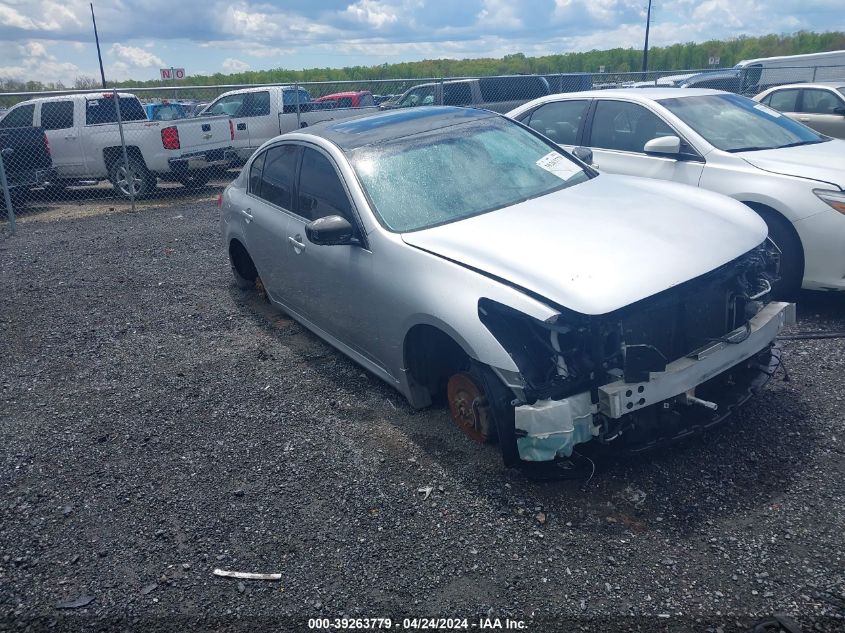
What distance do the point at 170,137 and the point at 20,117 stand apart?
3.57 metres

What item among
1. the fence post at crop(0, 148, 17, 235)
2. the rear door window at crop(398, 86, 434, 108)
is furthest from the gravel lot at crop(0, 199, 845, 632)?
the rear door window at crop(398, 86, 434, 108)

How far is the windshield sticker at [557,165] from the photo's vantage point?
4.91 meters

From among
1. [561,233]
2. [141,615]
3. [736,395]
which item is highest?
[561,233]

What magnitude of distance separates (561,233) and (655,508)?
57.8 inches

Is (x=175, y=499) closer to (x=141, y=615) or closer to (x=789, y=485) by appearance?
(x=141, y=615)

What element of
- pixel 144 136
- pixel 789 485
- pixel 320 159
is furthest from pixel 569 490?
pixel 144 136

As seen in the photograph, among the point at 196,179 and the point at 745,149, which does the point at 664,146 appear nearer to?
the point at 745,149

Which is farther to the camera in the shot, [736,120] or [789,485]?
[736,120]

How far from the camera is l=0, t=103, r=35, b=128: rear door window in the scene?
1377 centimetres

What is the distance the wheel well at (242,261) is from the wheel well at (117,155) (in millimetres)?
7298

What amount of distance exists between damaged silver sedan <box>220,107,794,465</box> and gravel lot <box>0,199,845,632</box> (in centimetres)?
29

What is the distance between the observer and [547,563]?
3064 millimetres

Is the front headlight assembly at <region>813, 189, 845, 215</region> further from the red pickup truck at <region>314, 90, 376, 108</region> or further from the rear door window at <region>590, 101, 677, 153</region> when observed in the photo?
the red pickup truck at <region>314, 90, 376, 108</region>

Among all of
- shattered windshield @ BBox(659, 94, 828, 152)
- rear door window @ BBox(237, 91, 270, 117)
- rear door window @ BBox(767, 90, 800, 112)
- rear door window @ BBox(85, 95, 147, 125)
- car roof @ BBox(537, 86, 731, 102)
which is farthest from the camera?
rear door window @ BBox(237, 91, 270, 117)
